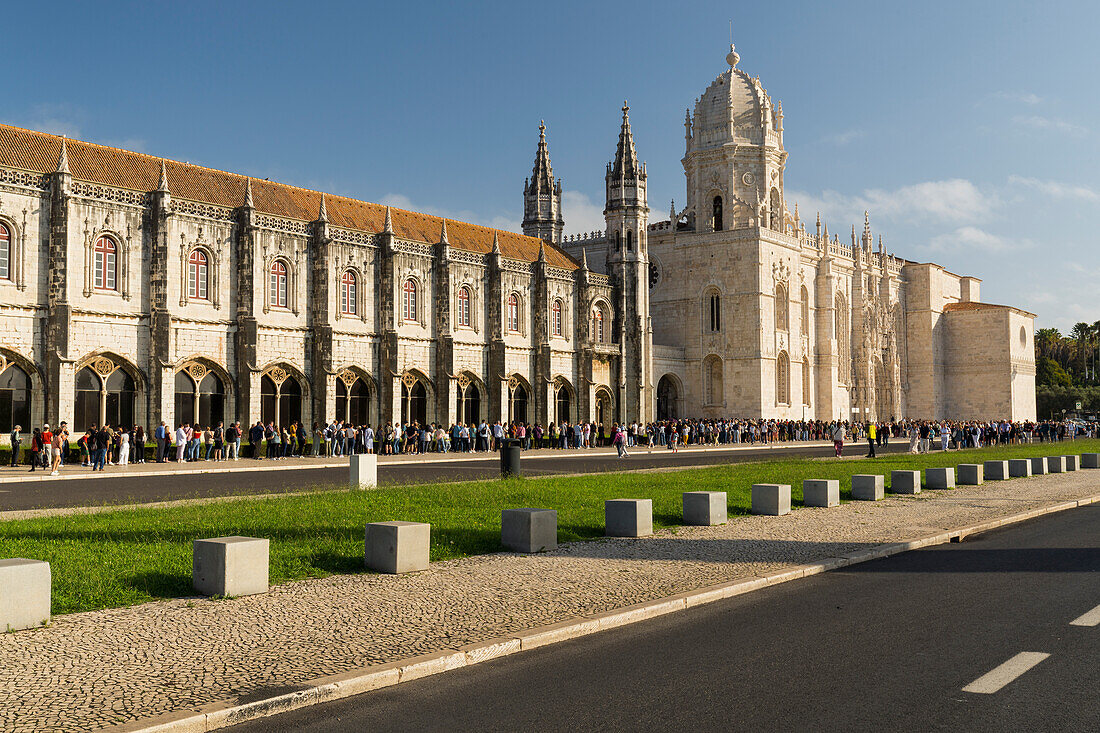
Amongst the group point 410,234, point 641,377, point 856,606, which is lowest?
point 856,606

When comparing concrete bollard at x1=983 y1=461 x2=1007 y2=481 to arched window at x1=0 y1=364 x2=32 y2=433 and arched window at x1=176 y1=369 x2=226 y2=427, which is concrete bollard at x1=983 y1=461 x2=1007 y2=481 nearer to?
arched window at x1=176 y1=369 x2=226 y2=427

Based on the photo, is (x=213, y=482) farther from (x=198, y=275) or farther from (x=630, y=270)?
(x=630, y=270)

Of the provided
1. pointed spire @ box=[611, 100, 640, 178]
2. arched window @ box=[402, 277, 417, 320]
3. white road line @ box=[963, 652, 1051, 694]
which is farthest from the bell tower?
white road line @ box=[963, 652, 1051, 694]

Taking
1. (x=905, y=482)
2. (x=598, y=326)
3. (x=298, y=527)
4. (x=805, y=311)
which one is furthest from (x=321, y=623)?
(x=805, y=311)

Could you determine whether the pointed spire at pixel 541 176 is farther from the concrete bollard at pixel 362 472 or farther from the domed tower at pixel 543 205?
the concrete bollard at pixel 362 472

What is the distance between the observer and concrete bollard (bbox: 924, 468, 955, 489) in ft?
76.6

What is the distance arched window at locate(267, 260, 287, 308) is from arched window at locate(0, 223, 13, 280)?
9.64 metres

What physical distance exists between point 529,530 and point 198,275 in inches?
1126

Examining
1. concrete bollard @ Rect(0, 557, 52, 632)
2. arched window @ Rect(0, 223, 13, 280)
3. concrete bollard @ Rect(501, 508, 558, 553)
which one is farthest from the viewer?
arched window @ Rect(0, 223, 13, 280)

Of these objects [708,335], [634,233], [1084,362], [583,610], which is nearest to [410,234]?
[634,233]

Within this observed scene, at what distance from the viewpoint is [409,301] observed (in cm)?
4466

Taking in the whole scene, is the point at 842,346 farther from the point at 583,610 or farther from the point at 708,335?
the point at 583,610

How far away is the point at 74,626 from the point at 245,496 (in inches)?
410

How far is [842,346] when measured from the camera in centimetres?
7544
